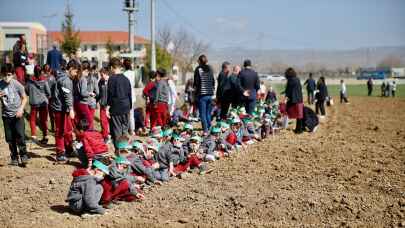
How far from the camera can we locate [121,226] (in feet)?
22.1

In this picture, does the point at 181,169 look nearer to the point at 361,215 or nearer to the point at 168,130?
the point at 168,130

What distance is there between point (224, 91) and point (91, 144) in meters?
6.71

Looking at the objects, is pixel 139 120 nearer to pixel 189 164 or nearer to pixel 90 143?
pixel 189 164

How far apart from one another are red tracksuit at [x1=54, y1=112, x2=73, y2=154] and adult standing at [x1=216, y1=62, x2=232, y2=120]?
5270mm

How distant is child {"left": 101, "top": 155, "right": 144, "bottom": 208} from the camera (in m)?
7.39

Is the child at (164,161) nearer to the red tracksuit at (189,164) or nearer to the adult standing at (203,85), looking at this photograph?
the red tracksuit at (189,164)

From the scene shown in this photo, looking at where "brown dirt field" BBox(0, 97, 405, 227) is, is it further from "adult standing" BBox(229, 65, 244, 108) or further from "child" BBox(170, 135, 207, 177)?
"adult standing" BBox(229, 65, 244, 108)

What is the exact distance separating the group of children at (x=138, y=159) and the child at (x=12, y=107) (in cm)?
128

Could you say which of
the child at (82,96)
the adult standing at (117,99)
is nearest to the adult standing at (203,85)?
the child at (82,96)

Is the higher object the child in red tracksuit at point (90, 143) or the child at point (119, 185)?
the child in red tracksuit at point (90, 143)

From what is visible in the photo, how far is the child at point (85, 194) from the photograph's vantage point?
276 inches

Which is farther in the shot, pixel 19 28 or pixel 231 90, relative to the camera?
pixel 19 28

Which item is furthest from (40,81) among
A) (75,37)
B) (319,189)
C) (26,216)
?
(75,37)

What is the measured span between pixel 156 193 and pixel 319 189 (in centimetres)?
243
